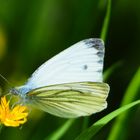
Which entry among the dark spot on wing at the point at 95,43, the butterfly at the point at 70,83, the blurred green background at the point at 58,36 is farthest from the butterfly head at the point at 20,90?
the blurred green background at the point at 58,36

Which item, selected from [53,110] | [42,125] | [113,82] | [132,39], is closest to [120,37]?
[132,39]

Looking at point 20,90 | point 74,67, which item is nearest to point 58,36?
point 74,67

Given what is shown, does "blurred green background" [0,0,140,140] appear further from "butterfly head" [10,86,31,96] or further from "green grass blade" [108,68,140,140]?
"butterfly head" [10,86,31,96]

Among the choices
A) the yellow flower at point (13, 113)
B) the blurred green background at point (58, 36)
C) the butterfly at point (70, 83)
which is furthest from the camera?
the blurred green background at point (58, 36)

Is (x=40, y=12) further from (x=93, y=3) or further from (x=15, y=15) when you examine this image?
(x=93, y=3)

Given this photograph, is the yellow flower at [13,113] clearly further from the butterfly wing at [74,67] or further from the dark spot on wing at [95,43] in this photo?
the dark spot on wing at [95,43]

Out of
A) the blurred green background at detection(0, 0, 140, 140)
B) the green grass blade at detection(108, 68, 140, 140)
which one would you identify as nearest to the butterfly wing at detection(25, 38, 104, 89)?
the green grass blade at detection(108, 68, 140, 140)

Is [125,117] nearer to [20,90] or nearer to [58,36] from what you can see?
[20,90]
